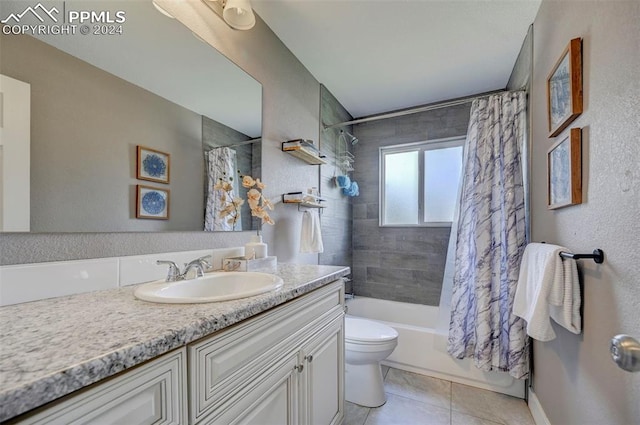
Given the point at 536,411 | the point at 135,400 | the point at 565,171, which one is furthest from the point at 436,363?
the point at 135,400

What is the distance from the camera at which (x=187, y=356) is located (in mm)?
618

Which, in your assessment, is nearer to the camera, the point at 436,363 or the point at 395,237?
the point at 436,363

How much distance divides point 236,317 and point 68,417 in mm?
345

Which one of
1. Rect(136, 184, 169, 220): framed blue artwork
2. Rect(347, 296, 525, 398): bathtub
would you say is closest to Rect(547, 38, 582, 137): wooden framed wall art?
Rect(347, 296, 525, 398): bathtub

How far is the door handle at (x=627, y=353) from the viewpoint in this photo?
545 mm

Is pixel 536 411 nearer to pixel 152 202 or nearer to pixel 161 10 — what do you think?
pixel 152 202

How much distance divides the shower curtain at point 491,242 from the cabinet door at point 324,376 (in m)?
1.07

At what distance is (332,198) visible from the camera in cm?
271

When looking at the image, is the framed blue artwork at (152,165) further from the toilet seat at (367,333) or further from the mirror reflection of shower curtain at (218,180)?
the toilet seat at (367,333)

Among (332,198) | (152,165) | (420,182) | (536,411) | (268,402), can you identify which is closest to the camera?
(268,402)

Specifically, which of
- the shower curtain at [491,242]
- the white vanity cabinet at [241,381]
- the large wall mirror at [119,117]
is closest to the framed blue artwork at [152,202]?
the large wall mirror at [119,117]

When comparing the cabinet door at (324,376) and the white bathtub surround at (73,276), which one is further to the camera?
the cabinet door at (324,376)

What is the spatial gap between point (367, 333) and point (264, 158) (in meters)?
1.34

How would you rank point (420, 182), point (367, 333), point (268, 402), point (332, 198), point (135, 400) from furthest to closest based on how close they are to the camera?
point (420, 182), point (332, 198), point (367, 333), point (268, 402), point (135, 400)
